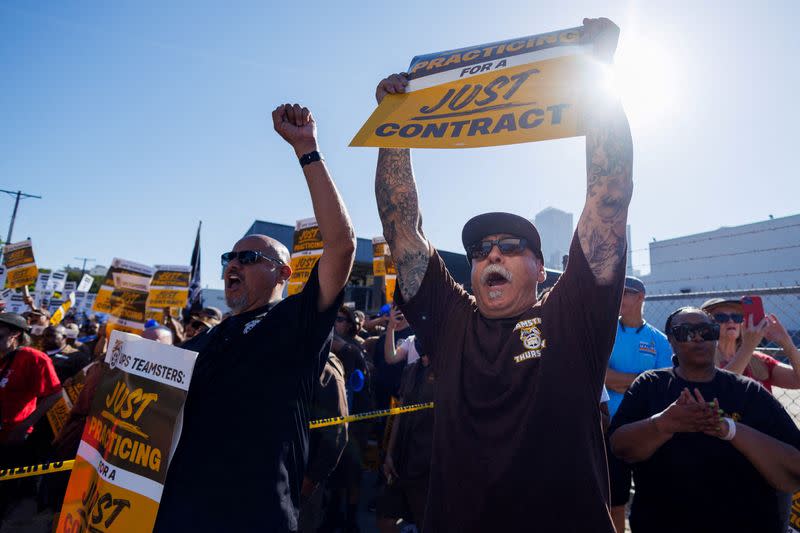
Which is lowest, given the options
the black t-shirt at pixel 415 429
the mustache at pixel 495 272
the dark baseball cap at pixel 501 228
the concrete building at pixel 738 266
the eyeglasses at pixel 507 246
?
the black t-shirt at pixel 415 429

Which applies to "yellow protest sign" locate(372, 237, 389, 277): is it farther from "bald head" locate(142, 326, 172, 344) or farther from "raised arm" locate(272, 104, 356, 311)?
"raised arm" locate(272, 104, 356, 311)

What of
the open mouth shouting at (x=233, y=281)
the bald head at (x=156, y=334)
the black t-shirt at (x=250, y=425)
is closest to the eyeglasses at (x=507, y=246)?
the black t-shirt at (x=250, y=425)

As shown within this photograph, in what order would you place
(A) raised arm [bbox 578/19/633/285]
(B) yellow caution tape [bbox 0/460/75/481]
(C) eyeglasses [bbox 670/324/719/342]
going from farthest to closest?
(C) eyeglasses [bbox 670/324/719/342] → (B) yellow caution tape [bbox 0/460/75/481] → (A) raised arm [bbox 578/19/633/285]

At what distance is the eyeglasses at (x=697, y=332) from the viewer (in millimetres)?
2625

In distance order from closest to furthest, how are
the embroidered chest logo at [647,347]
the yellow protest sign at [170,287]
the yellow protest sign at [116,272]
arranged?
the embroidered chest logo at [647,347], the yellow protest sign at [116,272], the yellow protest sign at [170,287]

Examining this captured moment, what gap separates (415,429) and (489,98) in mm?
2968

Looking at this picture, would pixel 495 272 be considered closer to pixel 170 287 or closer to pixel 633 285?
pixel 633 285

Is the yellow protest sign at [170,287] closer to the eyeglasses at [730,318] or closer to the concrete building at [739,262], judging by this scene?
the eyeglasses at [730,318]

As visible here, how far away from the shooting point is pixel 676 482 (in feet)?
7.90

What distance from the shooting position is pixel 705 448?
7.81ft

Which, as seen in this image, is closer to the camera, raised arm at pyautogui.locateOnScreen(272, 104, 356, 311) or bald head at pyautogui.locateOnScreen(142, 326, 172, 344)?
raised arm at pyautogui.locateOnScreen(272, 104, 356, 311)

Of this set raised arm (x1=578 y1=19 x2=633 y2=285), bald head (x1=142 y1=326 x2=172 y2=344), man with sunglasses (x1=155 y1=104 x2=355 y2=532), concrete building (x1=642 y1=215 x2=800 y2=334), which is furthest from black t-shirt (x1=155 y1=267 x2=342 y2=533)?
concrete building (x1=642 y1=215 x2=800 y2=334)

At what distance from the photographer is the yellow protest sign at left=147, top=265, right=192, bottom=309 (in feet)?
27.8

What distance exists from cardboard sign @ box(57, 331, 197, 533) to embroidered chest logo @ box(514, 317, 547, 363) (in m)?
1.26
